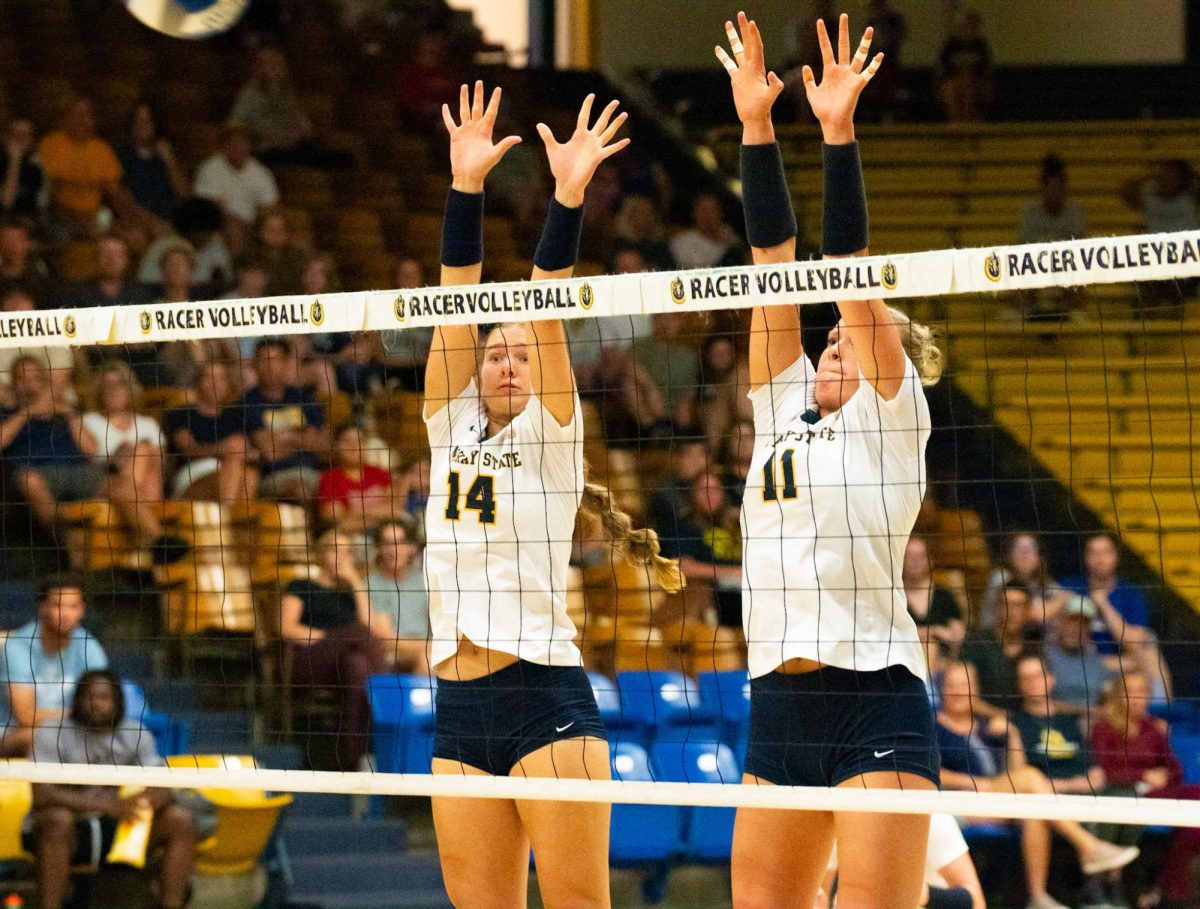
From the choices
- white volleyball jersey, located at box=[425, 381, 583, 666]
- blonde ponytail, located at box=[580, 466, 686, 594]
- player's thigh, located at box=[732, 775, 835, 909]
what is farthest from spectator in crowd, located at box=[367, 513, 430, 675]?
player's thigh, located at box=[732, 775, 835, 909]

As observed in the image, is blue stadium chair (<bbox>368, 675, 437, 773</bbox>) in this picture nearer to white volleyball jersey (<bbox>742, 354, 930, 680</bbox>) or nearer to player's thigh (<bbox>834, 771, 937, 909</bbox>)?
white volleyball jersey (<bbox>742, 354, 930, 680</bbox>)

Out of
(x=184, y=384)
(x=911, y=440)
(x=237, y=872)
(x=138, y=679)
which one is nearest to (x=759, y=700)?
(x=911, y=440)

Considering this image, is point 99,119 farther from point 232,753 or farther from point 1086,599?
point 1086,599

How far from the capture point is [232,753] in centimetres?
870

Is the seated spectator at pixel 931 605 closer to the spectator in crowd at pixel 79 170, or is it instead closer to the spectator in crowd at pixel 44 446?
the spectator in crowd at pixel 44 446

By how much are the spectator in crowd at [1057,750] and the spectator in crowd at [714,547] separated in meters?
1.54

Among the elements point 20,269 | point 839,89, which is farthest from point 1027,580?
point 20,269

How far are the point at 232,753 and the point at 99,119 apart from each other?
17.7 ft

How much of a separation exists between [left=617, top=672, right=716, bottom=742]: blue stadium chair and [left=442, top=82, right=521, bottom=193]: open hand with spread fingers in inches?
168

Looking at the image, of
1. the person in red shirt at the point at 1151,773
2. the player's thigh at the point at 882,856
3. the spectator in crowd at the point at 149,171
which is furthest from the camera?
the spectator in crowd at the point at 149,171

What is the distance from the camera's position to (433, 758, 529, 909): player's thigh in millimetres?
4578

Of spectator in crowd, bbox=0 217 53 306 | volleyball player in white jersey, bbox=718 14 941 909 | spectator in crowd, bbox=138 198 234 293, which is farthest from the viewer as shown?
spectator in crowd, bbox=138 198 234 293

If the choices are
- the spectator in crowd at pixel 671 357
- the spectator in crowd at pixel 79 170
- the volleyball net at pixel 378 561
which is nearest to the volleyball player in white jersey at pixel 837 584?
the volleyball net at pixel 378 561

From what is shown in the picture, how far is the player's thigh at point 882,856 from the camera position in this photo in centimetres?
410
